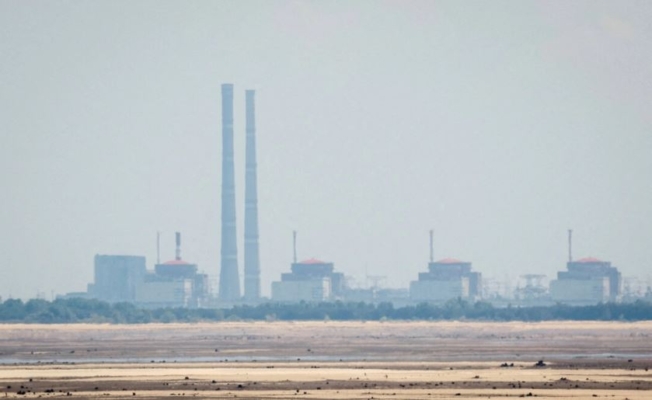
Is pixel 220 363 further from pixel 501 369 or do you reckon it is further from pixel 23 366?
pixel 501 369

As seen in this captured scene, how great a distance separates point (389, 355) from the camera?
9462 cm

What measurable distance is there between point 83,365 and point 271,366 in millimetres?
10056

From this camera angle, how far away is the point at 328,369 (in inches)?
3054

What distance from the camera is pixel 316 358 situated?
90500 millimetres

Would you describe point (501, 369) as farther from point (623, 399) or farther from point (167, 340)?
point (167, 340)

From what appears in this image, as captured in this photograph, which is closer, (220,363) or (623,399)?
(623,399)

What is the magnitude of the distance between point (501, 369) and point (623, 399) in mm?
19087

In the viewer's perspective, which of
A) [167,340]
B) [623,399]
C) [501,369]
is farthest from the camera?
[167,340]

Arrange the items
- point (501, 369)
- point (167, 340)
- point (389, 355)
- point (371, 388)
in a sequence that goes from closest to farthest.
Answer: point (371, 388), point (501, 369), point (389, 355), point (167, 340)

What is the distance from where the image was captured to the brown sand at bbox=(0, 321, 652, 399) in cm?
6188

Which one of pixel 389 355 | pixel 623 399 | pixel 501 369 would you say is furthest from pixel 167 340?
pixel 623 399

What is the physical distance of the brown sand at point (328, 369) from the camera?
203 ft

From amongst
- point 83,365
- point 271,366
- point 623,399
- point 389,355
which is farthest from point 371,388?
point 389,355

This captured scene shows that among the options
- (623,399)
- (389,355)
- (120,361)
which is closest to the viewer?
(623,399)
